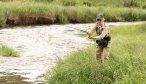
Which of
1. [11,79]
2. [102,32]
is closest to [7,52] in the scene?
[11,79]

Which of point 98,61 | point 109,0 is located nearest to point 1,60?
point 98,61

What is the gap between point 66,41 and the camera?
2723 cm

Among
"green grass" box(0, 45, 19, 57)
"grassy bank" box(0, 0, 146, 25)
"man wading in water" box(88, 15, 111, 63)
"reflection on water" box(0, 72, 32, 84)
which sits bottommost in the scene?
"grassy bank" box(0, 0, 146, 25)

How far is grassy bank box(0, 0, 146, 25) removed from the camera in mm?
36375

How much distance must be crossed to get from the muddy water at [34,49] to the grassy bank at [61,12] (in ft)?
7.78

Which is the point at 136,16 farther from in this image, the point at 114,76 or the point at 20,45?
the point at 114,76

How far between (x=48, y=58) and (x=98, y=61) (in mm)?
6539

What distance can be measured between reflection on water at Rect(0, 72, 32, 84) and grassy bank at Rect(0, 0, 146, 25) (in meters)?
18.2

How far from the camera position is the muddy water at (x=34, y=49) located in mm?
16203

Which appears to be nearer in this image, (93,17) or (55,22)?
(55,22)

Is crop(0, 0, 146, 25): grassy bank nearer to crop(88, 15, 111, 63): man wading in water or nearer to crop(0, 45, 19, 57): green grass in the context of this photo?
crop(0, 45, 19, 57): green grass

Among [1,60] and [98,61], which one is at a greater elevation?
[98,61]

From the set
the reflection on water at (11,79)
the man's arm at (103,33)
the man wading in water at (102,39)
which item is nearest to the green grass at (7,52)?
the reflection on water at (11,79)

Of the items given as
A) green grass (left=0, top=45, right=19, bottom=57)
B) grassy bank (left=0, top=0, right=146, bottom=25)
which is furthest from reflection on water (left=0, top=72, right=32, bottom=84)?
grassy bank (left=0, top=0, right=146, bottom=25)
